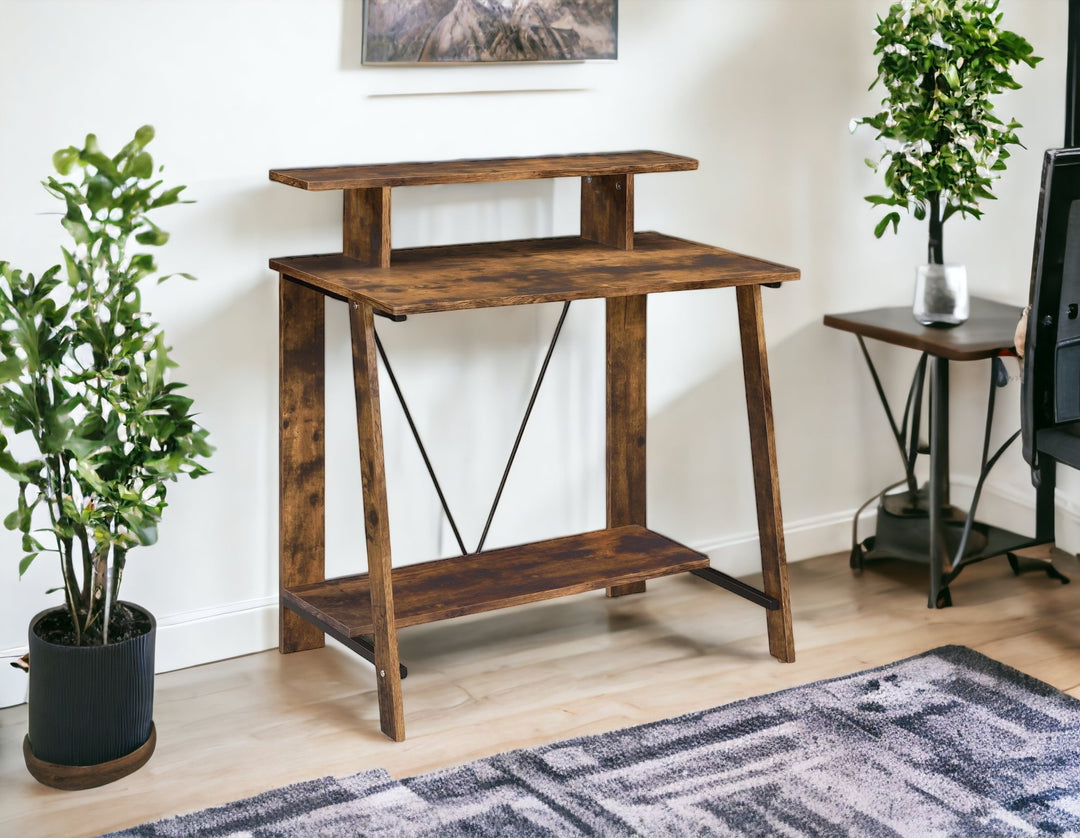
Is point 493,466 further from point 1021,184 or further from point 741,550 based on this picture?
point 1021,184

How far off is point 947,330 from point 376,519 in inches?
60.1

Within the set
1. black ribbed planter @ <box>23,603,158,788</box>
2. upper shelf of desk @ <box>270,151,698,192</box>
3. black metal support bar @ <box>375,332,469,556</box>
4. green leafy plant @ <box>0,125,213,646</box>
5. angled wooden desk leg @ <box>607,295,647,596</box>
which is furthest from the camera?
angled wooden desk leg @ <box>607,295,647,596</box>

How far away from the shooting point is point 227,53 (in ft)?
8.75

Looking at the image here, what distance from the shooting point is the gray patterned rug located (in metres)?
2.28

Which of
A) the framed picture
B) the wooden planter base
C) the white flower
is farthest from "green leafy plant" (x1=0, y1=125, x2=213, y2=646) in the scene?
the white flower

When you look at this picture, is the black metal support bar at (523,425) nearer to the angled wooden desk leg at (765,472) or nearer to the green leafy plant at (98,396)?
the angled wooden desk leg at (765,472)

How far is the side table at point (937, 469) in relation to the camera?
3.19 m

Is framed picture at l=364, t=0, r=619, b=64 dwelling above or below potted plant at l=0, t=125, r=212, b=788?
above

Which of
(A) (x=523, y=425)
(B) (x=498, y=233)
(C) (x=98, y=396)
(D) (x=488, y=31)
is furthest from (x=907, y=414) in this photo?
(C) (x=98, y=396)

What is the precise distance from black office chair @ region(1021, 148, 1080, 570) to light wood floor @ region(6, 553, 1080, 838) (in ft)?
1.67

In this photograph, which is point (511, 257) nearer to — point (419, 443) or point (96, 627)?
point (419, 443)

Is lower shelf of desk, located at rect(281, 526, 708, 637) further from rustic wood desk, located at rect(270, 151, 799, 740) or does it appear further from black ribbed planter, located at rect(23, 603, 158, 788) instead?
black ribbed planter, located at rect(23, 603, 158, 788)

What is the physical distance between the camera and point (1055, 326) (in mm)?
2756

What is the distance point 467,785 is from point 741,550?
1327 millimetres
